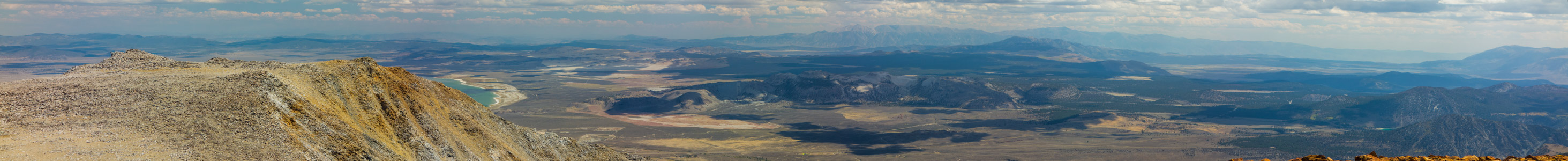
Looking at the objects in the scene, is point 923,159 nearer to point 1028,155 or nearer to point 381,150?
point 1028,155

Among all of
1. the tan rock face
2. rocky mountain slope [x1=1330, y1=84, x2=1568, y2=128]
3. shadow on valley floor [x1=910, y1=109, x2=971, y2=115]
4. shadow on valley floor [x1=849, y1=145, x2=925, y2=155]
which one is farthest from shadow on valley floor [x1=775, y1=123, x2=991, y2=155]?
rocky mountain slope [x1=1330, y1=84, x2=1568, y2=128]

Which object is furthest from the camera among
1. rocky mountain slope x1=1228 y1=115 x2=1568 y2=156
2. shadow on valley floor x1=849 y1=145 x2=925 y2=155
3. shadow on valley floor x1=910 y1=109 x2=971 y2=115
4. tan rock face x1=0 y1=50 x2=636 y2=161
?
shadow on valley floor x1=910 y1=109 x2=971 y2=115

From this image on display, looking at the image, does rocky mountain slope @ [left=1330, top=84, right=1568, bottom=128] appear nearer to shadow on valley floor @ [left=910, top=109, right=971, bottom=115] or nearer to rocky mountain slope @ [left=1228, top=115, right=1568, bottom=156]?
rocky mountain slope @ [left=1228, top=115, right=1568, bottom=156]

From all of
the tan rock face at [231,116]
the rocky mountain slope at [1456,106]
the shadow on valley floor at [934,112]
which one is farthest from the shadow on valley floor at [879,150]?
the rocky mountain slope at [1456,106]

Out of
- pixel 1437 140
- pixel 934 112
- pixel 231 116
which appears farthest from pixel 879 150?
pixel 231 116

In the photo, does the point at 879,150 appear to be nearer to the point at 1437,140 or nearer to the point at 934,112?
the point at 934,112

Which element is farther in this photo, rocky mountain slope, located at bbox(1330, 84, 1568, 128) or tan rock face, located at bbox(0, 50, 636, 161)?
rocky mountain slope, located at bbox(1330, 84, 1568, 128)

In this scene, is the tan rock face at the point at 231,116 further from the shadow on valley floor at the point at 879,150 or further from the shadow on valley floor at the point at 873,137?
the shadow on valley floor at the point at 873,137
